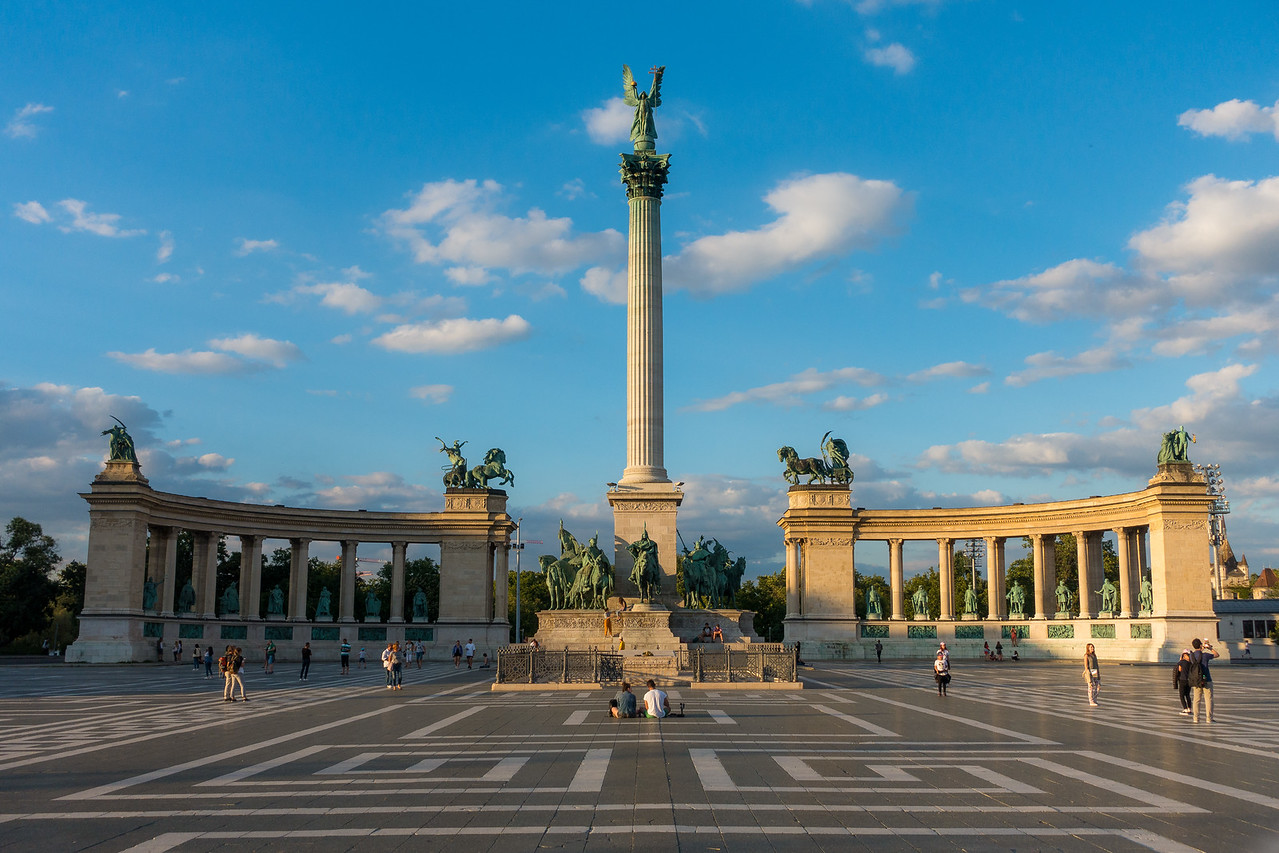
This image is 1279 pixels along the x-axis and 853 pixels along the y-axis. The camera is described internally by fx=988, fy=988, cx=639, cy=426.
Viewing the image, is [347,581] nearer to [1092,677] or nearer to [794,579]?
[794,579]

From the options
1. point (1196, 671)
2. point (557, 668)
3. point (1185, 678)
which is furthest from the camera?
point (557, 668)

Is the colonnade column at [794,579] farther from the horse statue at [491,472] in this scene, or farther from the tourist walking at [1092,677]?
the tourist walking at [1092,677]

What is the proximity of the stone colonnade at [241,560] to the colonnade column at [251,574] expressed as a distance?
3.4 inches

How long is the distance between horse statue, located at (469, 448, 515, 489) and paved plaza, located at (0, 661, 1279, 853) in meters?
58.1

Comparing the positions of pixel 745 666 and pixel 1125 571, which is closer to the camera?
pixel 745 666

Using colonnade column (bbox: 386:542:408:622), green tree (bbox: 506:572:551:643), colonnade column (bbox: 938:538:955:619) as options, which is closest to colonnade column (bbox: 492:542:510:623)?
colonnade column (bbox: 386:542:408:622)

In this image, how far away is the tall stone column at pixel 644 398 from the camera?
184 ft

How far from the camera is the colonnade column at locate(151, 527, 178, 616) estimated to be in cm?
7669

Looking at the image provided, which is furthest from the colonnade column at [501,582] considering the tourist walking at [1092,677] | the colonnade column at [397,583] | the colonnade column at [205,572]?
the tourist walking at [1092,677]

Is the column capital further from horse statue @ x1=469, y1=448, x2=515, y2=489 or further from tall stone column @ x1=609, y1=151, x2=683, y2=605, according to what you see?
horse statue @ x1=469, y1=448, x2=515, y2=489

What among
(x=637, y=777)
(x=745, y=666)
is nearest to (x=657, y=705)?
(x=637, y=777)

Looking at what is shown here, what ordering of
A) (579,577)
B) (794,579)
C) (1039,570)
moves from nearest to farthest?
(579,577), (1039,570), (794,579)

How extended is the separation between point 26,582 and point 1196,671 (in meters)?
94.8

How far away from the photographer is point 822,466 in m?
92.1
